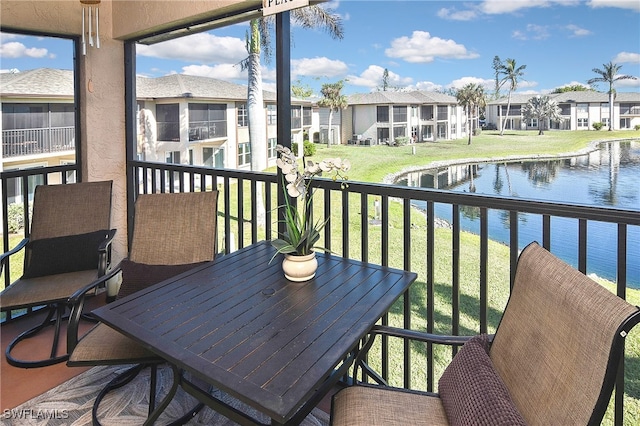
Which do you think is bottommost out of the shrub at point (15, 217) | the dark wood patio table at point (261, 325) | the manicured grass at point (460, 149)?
the dark wood patio table at point (261, 325)

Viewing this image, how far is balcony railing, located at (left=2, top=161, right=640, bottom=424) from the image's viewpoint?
71.2 inches

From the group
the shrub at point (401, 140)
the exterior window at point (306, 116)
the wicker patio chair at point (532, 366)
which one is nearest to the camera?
the wicker patio chair at point (532, 366)

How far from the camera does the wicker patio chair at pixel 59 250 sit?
272 centimetres

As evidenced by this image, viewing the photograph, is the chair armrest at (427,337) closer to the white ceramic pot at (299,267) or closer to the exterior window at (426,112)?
the white ceramic pot at (299,267)

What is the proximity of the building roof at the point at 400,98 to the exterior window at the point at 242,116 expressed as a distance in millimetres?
1143

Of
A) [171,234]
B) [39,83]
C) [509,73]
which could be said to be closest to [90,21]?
[39,83]

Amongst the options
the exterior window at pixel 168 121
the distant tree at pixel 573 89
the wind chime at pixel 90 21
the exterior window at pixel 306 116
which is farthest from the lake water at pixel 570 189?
the wind chime at pixel 90 21

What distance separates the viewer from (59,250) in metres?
3.11

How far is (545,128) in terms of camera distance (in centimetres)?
243

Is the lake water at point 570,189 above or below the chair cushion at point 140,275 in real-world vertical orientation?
above

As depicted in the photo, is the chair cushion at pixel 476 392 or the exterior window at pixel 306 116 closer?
the chair cushion at pixel 476 392

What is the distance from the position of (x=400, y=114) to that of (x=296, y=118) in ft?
2.88

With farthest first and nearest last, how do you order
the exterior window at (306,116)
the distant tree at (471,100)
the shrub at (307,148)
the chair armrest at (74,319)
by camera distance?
the exterior window at (306,116) → the shrub at (307,148) → the distant tree at (471,100) → the chair armrest at (74,319)

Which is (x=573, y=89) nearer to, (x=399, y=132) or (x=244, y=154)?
(x=399, y=132)
